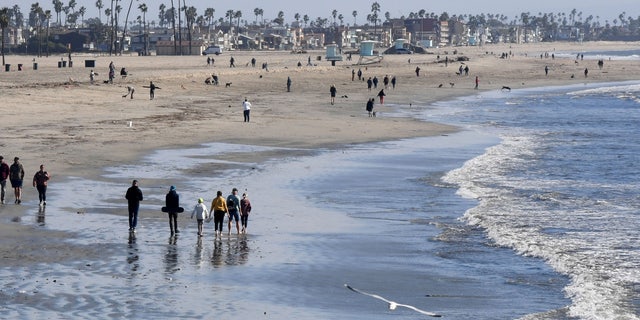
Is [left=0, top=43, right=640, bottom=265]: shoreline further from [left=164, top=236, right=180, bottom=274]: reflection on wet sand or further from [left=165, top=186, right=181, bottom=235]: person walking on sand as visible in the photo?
[left=165, top=186, right=181, bottom=235]: person walking on sand

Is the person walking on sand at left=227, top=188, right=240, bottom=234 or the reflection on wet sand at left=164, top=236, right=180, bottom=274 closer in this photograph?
the reflection on wet sand at left=164, top=236, right=180, bottom=274

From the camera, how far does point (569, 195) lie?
30.5 m

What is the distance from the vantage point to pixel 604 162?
3922 cm

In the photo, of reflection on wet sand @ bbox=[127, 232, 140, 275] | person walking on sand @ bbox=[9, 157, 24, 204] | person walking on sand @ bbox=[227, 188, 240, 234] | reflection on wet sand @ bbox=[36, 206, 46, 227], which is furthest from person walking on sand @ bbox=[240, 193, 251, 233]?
person walking on sand @ bbox=[9, 157, 24, 204]

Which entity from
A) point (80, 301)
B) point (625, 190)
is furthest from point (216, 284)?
point (625, 190)

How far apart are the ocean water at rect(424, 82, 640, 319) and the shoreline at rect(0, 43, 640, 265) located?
582 cm

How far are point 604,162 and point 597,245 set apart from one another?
1709cm

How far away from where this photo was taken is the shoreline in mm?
32906

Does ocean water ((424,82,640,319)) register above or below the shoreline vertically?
below

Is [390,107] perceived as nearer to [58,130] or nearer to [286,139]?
[286,139]

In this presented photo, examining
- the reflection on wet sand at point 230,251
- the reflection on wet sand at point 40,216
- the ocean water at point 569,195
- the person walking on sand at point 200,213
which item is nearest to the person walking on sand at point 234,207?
the reflection on wet sand at point 230,251

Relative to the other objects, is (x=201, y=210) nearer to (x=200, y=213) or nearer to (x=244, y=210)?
(x=200, y=213)

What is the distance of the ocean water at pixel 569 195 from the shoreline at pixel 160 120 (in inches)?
229

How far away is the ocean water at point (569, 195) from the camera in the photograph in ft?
64.7
